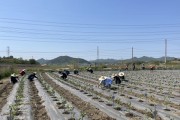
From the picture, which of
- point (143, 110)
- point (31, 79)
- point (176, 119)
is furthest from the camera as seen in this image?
point (31, 79)

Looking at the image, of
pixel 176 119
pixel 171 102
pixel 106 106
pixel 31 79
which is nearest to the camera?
pixel 176 119

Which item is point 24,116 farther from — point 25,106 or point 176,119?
Answer: point 176,119

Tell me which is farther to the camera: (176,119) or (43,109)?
(43,109)

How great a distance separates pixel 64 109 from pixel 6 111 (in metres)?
1.75

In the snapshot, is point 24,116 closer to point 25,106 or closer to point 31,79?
point 25,106

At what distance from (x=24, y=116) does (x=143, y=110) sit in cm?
337

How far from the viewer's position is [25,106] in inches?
397

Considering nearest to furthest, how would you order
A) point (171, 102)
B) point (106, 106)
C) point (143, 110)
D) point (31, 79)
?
1. point (143, 110)
2. point (106, 106)
3. point (171, 102)
4. point (31, 79)

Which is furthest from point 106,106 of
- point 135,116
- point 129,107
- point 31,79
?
point 31,79

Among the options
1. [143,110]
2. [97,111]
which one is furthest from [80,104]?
[143,110]

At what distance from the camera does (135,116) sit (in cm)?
806

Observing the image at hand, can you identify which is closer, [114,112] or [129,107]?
[114,112]

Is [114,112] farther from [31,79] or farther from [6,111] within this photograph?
[31,79]

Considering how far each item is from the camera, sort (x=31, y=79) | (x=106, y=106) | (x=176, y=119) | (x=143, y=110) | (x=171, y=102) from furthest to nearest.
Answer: (x=31, y=79), (x=171, y=102), (x=106, y=106), (x=143, y=110), (x=176, y=119)
